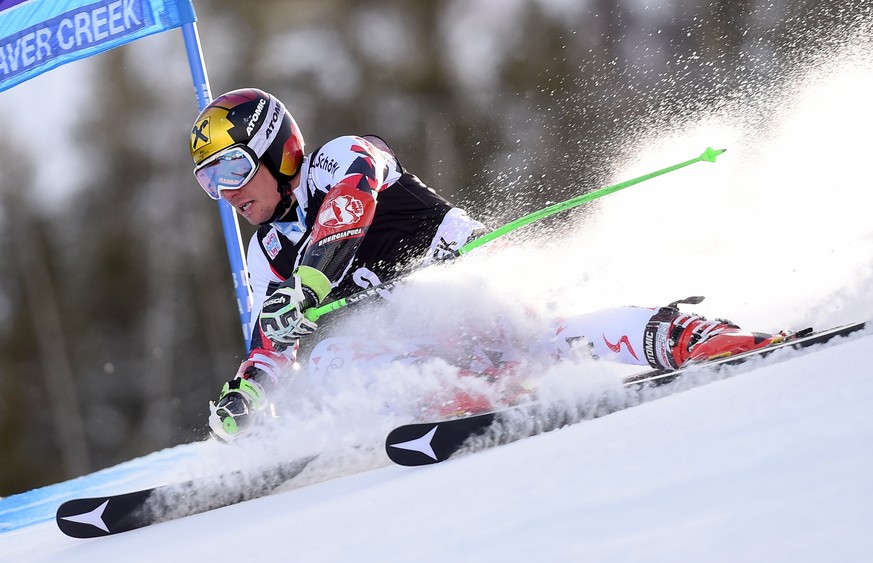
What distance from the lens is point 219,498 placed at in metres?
2.57

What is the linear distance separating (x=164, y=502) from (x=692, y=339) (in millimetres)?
1584

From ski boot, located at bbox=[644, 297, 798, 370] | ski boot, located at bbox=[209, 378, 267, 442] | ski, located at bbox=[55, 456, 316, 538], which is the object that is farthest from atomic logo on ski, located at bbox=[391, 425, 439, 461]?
ski boot, located at bbox=[209, 378, 267, 442]

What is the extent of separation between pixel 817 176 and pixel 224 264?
9.41m

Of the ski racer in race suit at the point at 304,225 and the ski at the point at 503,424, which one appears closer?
the ski at the point at 503,424

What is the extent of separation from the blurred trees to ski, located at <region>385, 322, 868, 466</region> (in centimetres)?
806

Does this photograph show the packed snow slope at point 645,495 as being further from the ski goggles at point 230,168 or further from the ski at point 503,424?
the ski goggles at point 230,168

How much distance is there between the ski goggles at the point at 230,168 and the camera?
3.02 metres

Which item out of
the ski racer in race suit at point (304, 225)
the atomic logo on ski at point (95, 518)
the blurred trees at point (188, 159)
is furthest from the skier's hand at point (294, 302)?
the blurred trees at point (188, 159)

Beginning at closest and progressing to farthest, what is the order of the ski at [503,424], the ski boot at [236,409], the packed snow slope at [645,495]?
1. the packed snow slope at [645,495]
2. the ski at [503,424]
3. the ski boot at [236,409]

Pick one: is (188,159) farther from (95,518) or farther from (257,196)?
(95,518)

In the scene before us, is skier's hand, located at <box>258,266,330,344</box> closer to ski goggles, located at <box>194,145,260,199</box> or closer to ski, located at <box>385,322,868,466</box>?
ski goggles, located at <box>194,145,260,199</box>

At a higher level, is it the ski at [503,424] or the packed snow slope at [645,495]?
the ski at [503,424]

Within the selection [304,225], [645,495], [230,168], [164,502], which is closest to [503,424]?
[645,495]

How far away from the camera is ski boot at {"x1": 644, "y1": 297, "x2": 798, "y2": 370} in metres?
2.35
